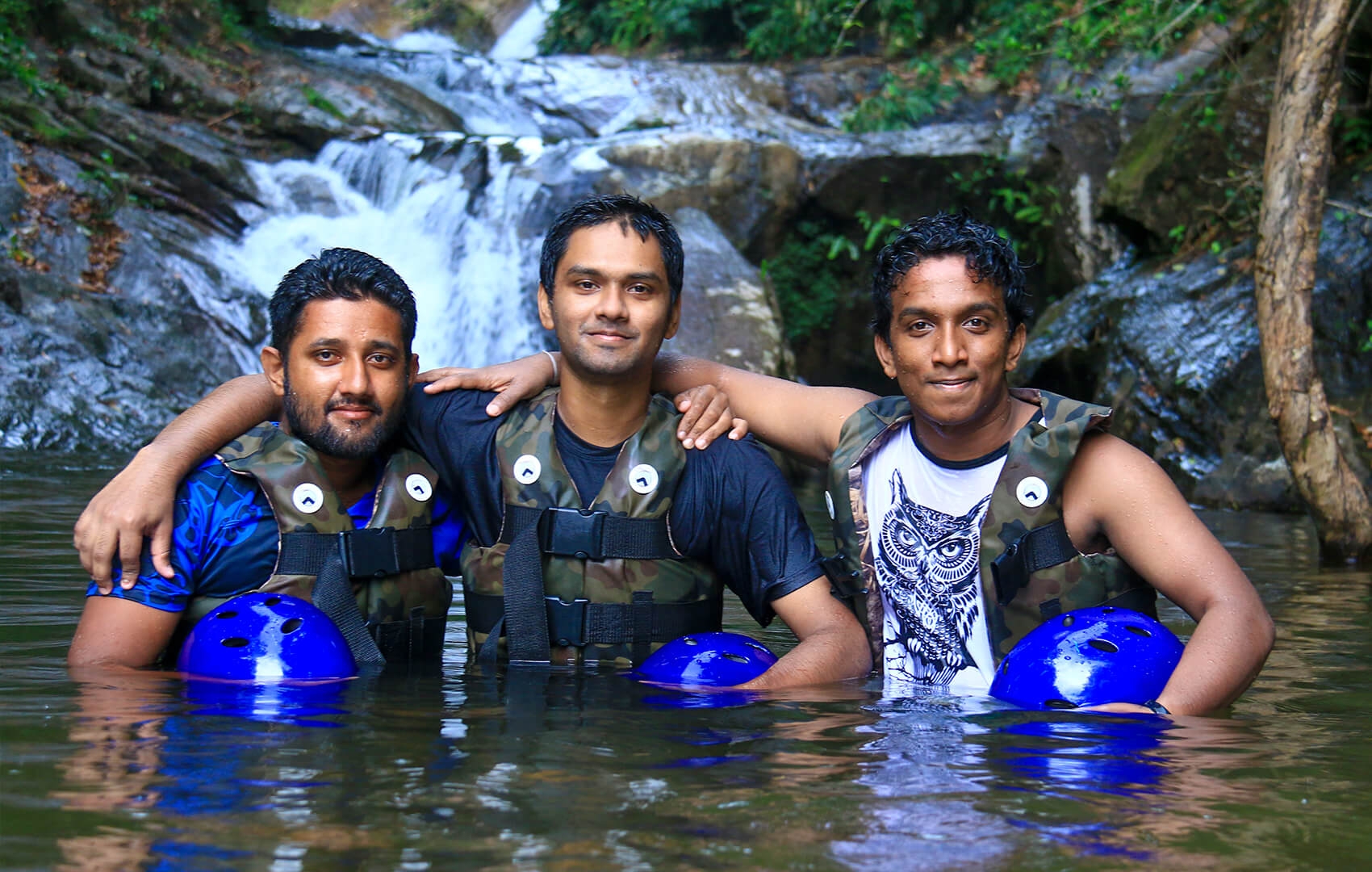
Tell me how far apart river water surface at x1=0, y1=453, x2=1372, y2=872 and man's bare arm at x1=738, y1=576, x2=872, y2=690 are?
0.11 m

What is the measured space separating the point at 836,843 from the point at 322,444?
2.48m

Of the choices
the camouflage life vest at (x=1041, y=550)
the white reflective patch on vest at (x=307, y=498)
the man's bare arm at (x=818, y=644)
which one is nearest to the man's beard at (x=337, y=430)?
the white reflective patch on vest at (x=307, y=498)

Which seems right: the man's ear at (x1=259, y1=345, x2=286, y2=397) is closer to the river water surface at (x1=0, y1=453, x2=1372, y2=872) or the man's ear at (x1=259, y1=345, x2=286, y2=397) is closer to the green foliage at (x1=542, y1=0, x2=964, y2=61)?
the river water surface at (x1=0, y1=453, x2=1372, y2=872)

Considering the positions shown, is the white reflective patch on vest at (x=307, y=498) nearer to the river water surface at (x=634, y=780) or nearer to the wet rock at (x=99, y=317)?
the river water surface at (x=634, y=780)

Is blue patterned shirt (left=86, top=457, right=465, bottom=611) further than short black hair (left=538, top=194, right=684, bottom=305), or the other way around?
short black hair (left=538, top=194, right=684, bottom=305)

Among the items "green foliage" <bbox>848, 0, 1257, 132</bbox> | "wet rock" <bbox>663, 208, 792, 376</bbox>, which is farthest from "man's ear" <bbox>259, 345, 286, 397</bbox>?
"green foliage" <bbox>848, 0, 1257, 132</bbox>

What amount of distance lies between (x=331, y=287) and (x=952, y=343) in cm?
201

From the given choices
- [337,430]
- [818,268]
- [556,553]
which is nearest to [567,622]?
[556,553]

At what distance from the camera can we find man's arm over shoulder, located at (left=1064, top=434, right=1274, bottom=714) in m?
3.77

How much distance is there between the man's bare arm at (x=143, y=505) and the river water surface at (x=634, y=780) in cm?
36

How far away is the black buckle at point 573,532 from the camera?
14.6 feet

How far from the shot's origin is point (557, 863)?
92.1 inches

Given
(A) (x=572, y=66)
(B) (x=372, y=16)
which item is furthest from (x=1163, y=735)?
(B) (x=372, y=16)

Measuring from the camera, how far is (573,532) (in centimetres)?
446
